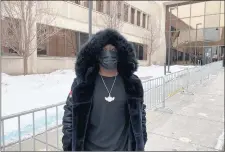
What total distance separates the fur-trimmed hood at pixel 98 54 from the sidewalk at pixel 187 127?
2257 mm

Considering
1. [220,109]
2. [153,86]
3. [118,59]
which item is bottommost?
[220,109]

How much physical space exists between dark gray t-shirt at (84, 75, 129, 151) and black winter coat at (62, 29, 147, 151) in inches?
2.1

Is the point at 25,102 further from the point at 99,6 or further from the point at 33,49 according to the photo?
the point at 99,6

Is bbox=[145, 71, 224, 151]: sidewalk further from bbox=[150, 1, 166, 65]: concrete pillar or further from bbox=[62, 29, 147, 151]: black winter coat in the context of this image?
bbox=[150, 1, 166, 65]: concrete pillar

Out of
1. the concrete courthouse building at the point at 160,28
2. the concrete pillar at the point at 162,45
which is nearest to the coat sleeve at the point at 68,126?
the concrete courthouse building at the point at 160,28

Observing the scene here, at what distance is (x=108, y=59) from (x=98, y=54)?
0.12 metres

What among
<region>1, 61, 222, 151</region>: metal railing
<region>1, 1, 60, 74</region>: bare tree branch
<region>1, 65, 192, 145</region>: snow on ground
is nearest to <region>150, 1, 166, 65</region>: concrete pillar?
<region>1, 61, 222, 151</region>: metal railing

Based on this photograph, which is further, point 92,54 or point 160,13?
point 160,13

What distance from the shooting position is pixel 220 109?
657 centimetres

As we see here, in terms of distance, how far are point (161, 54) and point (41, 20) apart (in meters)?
21.5

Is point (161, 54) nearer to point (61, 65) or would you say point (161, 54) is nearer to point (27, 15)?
point (61, 65)

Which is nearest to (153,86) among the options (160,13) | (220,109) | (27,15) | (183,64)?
(220,109)

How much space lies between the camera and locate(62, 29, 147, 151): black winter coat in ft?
6.21

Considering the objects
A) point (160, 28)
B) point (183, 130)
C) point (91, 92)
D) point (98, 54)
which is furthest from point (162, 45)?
point (91, 92)
